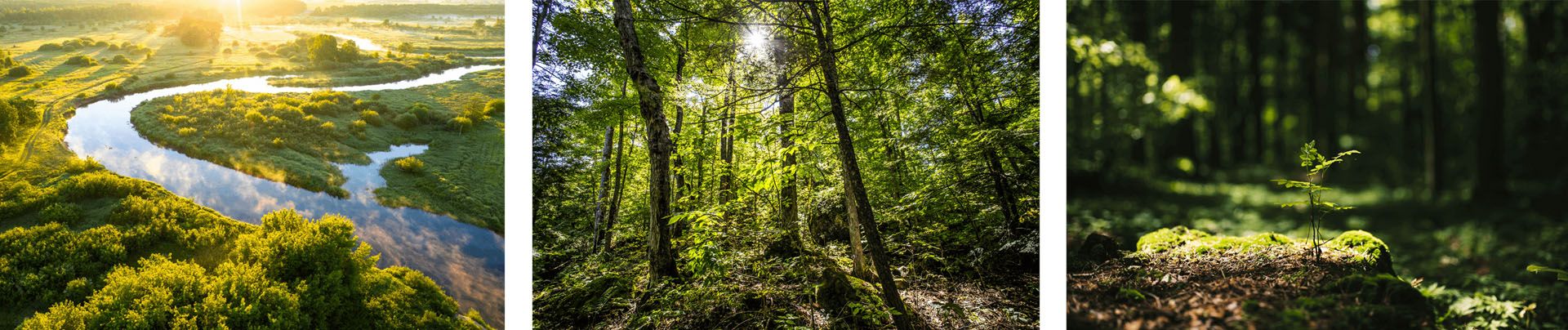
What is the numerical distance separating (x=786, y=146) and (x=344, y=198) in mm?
1808

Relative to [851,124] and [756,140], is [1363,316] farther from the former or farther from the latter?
[756,140]

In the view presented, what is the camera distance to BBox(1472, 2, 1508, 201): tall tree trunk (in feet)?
7.97

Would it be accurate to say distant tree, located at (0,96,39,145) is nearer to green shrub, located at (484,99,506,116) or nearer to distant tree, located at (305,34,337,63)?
distant tree, located at (305,34,337,63)

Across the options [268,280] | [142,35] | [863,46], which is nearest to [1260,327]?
[863,46]

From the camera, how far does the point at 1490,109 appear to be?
2.51m

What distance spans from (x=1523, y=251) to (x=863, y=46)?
3.02m

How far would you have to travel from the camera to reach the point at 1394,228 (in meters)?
2.24

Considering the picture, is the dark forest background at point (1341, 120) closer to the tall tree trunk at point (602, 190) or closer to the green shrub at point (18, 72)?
the tall tree trunk at point (602, 190)

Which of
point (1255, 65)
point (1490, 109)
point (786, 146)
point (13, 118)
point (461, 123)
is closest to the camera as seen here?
point (13, 118)

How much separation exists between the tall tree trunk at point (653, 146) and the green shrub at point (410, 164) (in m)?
1.03

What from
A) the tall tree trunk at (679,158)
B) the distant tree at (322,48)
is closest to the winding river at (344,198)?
the distant tree at (322,48)

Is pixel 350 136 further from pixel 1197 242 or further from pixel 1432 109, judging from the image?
pixel 1432 109

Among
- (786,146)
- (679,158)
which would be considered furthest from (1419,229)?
(679,158)

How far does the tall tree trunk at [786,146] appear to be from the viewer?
2.00 metres
